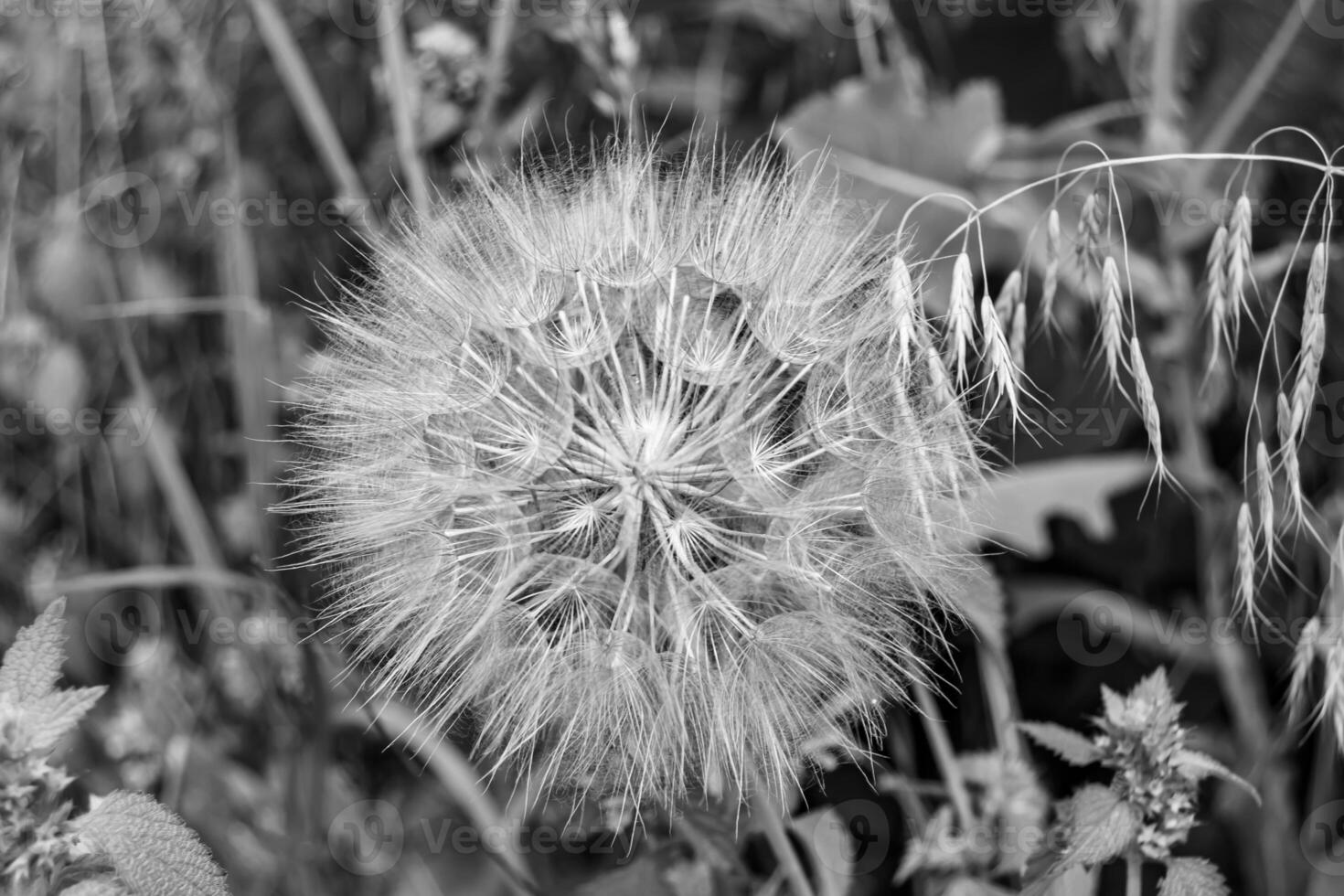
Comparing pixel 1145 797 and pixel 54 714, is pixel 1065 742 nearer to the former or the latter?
pixel 1145 797

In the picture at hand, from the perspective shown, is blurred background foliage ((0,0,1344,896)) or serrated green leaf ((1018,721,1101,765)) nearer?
serrated green leaf ((1018,721,1101,765))

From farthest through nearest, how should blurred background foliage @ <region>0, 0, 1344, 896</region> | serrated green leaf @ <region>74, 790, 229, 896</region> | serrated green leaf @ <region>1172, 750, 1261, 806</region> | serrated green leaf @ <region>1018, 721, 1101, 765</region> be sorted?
blurred background foliage @ <region>0, 0, 1344, 896</region>
serrated green leaf @ <region>1018, 721, 1101, 765</region>
serrated green leaf @ <region>1172, 750, 1261, 806</region>
serrated green leaf @ <region>74, 790, 229, 896</region>

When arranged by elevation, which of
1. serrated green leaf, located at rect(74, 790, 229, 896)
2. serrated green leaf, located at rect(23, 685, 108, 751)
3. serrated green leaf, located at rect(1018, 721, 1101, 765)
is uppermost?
serrated green leaf, located at rect(23, 685, 108, 751)

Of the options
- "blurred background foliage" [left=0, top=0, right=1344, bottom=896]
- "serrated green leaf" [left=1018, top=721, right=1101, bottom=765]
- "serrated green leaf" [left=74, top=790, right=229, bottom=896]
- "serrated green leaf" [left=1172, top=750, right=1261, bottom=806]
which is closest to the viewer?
"serrated green leaf" [left=74, top=790, right=229, bottom=896]

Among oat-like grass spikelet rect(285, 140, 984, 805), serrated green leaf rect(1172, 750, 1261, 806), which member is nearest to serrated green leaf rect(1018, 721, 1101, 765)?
serrated green leaf rect(1172, 750, 1261, 806)

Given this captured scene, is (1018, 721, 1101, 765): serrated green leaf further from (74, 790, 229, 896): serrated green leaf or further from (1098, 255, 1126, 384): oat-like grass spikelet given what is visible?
(74, 790, 229, 896): serrated green leaf

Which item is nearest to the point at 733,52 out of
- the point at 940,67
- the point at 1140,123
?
the point at 940,67

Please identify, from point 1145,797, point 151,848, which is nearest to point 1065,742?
point 1145,797

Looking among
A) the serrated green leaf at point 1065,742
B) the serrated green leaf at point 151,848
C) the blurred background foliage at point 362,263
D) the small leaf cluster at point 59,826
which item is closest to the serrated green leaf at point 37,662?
the small leaf cluster at point 59,826

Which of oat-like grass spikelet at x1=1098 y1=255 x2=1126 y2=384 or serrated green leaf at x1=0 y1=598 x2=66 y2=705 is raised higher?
oat-like grass spikelet at x1=1098 y1=255 x2=1126 y2=384
